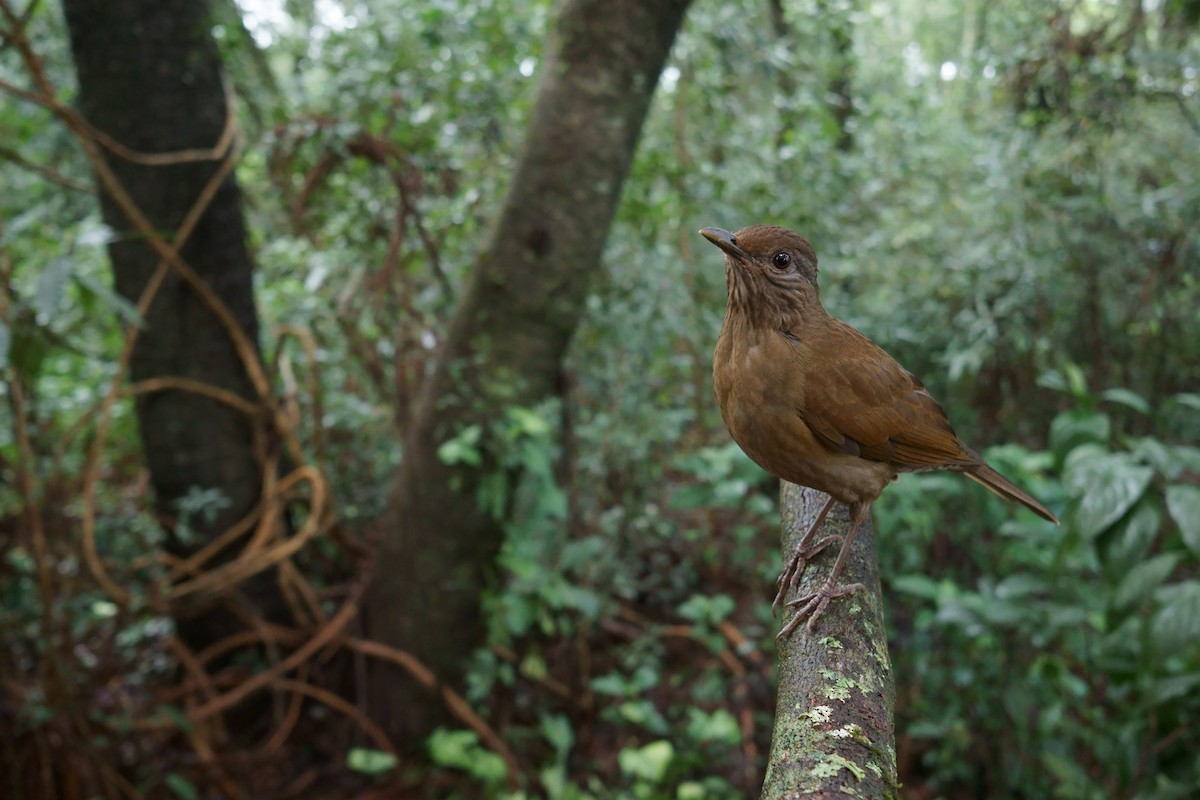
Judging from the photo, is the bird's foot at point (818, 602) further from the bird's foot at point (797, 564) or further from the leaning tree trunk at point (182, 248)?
the leaning tree trunk at point (182, 248)

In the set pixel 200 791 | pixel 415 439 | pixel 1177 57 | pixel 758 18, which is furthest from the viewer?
pixel 758 18

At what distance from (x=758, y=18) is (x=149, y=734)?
15.1 feet

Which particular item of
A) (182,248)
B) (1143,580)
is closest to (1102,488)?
(1143,580)

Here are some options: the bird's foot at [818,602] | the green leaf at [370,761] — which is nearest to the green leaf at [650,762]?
Answer: the green leaf at [370,761]

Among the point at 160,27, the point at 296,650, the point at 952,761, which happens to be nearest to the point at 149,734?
the point at 296,650

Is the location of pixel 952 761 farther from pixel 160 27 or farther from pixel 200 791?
pixel 160 27

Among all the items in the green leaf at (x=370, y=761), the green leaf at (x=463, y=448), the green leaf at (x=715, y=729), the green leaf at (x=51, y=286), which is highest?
the green leaf at (x=51, y=286)

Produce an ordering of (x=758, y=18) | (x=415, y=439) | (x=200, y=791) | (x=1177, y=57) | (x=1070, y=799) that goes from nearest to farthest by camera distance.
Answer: (x=1070, y=799), (x=200, y=791), (x=415, y=439), (x=1177, y=57), (x=758, y=18)

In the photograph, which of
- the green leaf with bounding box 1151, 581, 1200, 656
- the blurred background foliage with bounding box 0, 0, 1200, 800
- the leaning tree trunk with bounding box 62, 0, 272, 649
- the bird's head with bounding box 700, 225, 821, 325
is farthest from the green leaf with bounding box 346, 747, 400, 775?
the green leaf with bounding box 1151, 581, 1200, 656

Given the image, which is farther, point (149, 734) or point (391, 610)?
point (391, 610)

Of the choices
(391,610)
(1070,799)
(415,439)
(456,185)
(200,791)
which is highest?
(456,185)

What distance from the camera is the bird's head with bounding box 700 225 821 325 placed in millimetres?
1872

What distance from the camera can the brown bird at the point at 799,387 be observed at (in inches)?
71.7

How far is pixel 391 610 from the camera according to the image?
3.97 m
